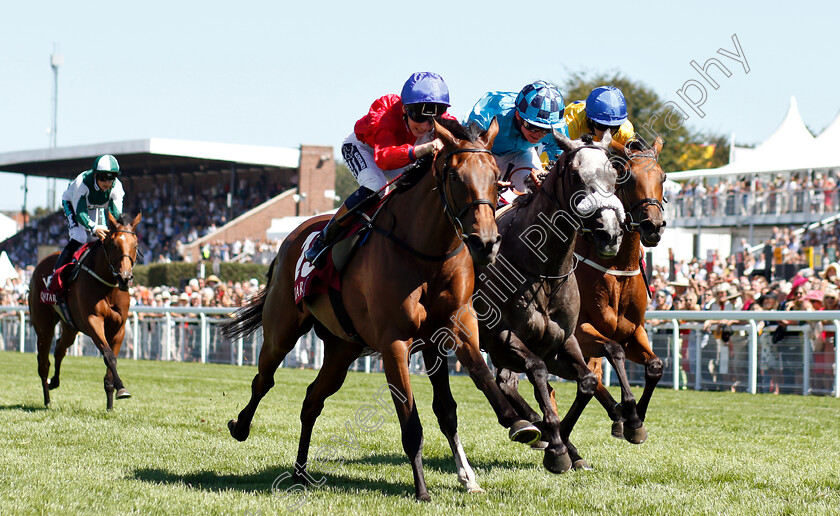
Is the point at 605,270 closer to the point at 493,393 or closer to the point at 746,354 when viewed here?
the point at 493,393

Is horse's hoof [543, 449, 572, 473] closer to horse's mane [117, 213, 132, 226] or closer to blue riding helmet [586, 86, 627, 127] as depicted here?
blue riding helmet [586, 86, 627, 127]

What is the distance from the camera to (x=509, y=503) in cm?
451

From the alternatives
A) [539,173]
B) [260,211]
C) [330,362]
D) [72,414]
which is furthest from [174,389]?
[260,211]

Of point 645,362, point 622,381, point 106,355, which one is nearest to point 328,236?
point 622,381

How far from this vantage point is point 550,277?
5234 millimetres

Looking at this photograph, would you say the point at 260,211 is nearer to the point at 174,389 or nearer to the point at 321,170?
the point at 321,170

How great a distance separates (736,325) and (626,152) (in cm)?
604

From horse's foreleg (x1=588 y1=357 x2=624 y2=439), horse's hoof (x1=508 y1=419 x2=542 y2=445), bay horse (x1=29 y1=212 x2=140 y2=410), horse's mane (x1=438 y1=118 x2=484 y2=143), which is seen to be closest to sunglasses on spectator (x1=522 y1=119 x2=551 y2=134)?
horse's mane (x1=438 y1=118 x2=484 y2=143)

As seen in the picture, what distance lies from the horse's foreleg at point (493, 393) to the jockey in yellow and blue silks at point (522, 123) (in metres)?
1.48

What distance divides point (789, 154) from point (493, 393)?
1921 centimetres

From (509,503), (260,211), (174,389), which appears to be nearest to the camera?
(509,503)

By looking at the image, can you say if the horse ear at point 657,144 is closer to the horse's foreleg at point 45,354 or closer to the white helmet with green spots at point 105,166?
the white helmet with green spots at point 105,166

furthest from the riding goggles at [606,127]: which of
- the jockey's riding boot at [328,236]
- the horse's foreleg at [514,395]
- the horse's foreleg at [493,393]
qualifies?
the horse's foreleg at [493,393]

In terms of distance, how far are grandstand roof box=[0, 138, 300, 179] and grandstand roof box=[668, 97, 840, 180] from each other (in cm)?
1924
